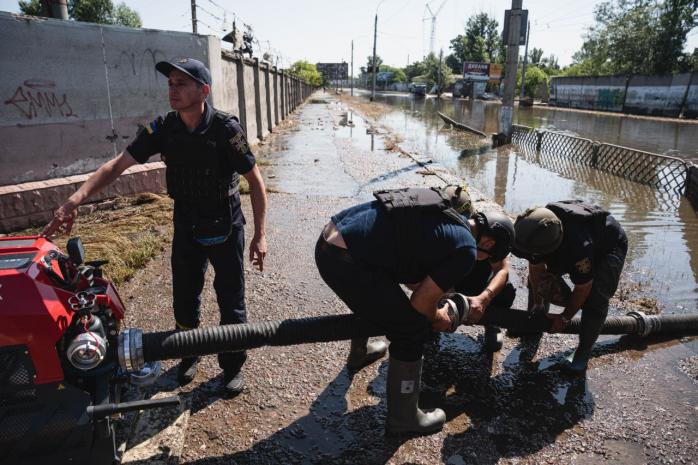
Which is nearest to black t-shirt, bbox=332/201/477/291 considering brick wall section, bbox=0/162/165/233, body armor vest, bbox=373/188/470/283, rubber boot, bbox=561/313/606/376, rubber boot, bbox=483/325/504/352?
body armor vest, bbox=373/188/470/283

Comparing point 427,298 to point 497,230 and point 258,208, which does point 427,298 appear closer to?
point 497,230

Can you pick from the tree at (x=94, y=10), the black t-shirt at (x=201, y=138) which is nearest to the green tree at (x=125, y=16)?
the tree at (x=94, y=10)

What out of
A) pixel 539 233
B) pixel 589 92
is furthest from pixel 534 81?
pixel 539 233

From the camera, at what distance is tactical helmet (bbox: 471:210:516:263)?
2.70 m

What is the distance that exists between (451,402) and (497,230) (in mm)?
1183

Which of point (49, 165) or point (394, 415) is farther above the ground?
point (49, 165)

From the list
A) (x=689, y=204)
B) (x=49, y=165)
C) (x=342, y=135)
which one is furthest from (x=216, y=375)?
(x=342, y=135)

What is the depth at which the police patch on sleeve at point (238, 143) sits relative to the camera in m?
2.68

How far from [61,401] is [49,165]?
550 centimetres

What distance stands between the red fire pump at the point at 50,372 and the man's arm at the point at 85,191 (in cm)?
37

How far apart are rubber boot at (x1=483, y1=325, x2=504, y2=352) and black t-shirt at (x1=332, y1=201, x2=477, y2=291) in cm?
150

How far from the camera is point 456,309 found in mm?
2502

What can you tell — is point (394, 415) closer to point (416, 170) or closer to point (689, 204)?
point (416, 170)

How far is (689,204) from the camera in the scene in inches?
361
